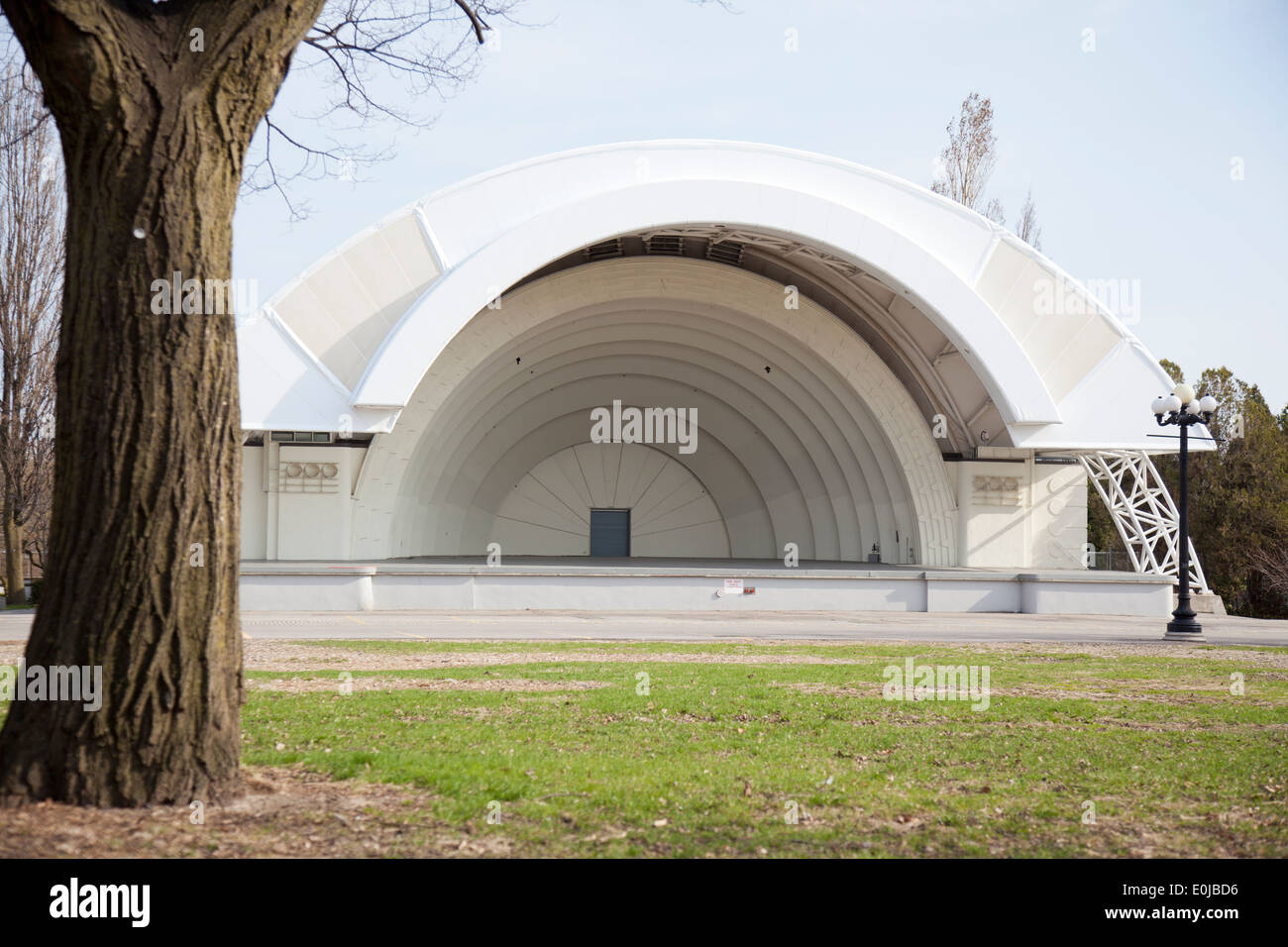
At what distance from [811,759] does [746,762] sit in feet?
1.71

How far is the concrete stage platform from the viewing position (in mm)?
23688

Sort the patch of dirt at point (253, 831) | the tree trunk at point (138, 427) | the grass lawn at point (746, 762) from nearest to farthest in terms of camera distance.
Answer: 1. the patch of dirt at point (253, 831)
2. the grass lawn at point (746, 762)
3. the tree trunk at point (138, 427)

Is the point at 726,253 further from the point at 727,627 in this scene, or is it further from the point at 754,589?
the point at 727,627

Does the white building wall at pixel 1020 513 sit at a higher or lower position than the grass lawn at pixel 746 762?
higher

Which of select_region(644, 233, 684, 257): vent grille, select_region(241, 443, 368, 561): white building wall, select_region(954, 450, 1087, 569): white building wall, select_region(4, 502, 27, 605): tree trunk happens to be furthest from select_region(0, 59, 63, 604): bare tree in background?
select_region(954, 450, 1087, 569): white building wall

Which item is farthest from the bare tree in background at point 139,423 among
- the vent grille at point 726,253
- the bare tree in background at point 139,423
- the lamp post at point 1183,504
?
the vent grille at point 726,253

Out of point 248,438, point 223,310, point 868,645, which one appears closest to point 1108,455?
point 868,645

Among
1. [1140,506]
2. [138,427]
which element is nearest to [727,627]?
[1140,506]

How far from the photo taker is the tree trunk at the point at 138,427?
595cm

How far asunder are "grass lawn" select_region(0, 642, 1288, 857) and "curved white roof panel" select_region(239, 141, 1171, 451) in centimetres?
1158

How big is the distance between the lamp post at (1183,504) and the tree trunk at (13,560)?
2864 centimetres

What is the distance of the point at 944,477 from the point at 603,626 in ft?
41.1

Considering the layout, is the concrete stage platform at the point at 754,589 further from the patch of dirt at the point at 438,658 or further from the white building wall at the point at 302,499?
the patch of dirt at the point at 438,658

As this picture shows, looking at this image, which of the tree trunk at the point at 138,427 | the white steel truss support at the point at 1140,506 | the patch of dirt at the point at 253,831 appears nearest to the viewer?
the patch of dirt at the point at 253,831
